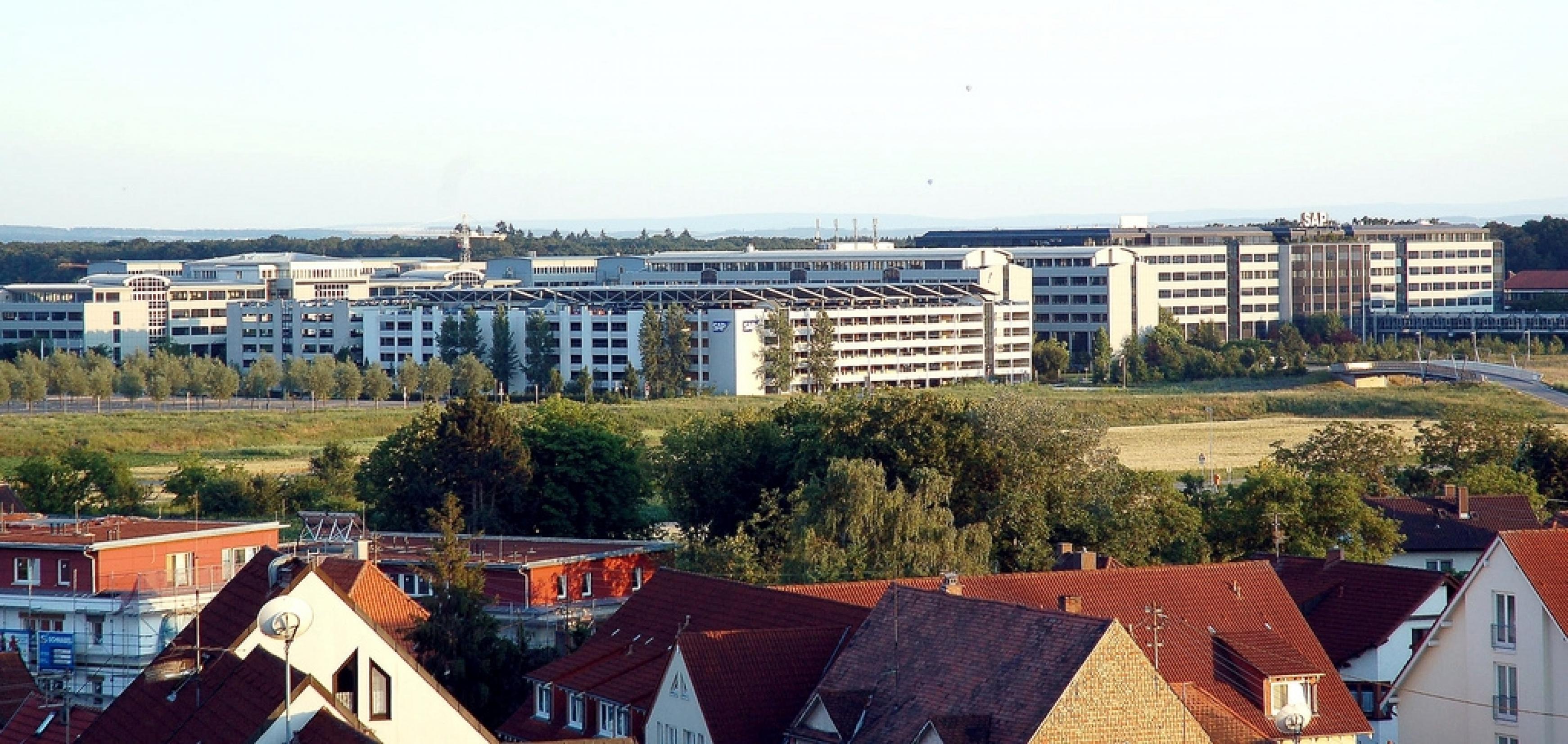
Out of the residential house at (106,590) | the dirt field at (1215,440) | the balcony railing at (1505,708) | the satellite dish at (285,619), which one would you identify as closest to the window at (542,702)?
the residential house at (106,590)

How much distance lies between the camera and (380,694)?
52.8ft

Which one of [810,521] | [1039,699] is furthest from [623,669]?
[810,521]

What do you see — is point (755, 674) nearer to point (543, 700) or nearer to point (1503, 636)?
point (543, 700)

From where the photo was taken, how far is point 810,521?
3859 cm

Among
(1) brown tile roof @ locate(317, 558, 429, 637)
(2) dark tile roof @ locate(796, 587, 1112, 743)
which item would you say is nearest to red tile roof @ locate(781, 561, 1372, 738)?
(2) dark tile roof @ locate(796, 587, 1112, 743)

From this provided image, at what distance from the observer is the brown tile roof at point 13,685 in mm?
22906

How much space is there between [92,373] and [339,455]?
185ft

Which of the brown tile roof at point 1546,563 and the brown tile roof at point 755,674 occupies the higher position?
the brown tile roof at point 1546,563

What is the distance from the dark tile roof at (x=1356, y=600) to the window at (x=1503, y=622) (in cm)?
342

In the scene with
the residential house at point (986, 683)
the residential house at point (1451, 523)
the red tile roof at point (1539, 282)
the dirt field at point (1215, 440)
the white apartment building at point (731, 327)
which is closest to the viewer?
the residential house at point (986, 683)

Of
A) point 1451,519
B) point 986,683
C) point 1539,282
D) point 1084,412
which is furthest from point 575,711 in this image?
point 1539,282

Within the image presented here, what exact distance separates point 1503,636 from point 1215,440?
204ft

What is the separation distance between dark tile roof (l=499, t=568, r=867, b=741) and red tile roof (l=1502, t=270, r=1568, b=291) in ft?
476

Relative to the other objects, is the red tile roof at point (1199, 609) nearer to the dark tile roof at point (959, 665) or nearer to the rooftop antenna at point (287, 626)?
the dark tile roof at point (959, 665)
